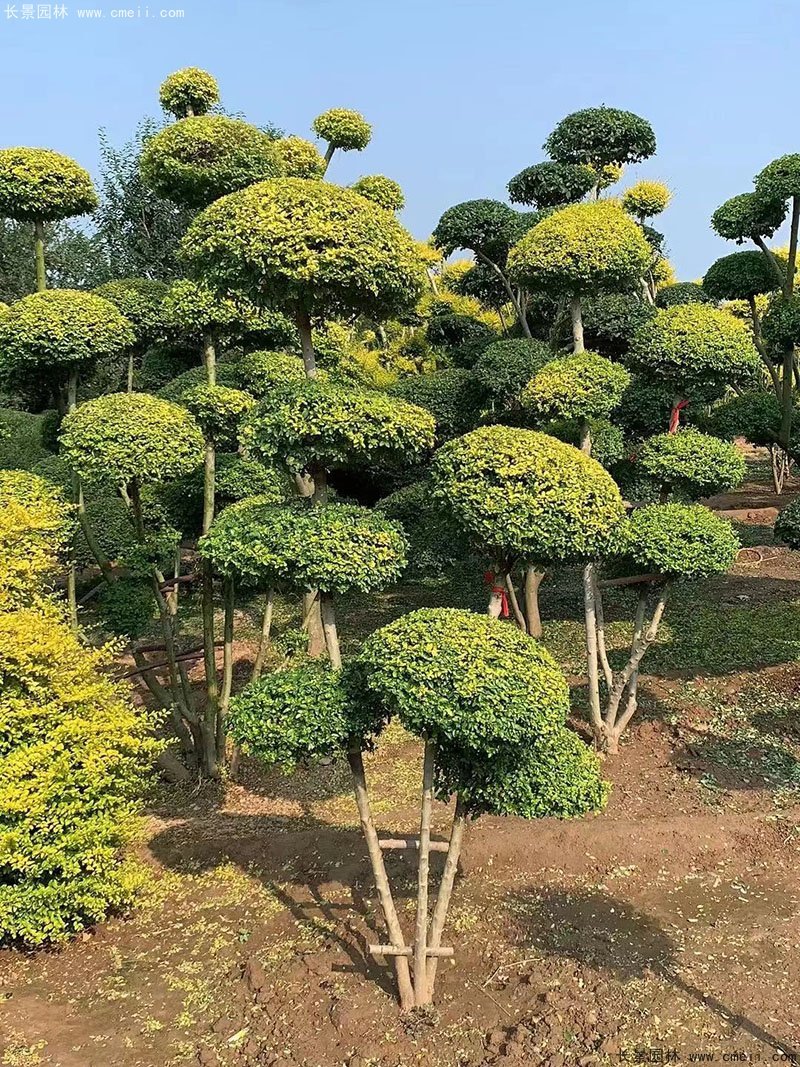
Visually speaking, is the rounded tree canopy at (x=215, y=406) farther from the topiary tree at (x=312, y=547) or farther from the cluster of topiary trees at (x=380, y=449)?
the topiary tree at (x=312, y=547)

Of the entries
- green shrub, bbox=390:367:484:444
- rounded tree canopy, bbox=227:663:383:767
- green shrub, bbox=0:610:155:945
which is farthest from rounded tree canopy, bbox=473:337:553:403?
green shrub, bbox=0:610:155:945

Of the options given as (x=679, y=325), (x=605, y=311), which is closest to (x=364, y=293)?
(x=679, y=325)

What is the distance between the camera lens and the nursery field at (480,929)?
4457mm

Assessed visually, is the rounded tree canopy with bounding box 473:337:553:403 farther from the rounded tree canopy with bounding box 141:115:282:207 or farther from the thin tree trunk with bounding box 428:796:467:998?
the thin tree trunk with bounding box 428:796:467:998

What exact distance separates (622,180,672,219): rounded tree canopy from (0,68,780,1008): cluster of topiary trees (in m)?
2.64

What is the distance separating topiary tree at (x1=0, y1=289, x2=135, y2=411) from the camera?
23.3 ft

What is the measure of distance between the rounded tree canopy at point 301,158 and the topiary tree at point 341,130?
81 centimetres

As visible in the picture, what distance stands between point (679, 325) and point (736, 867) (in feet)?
15.3

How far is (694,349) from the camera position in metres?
7.26

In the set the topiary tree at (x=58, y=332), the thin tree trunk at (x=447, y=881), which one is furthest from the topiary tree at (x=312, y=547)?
the topiary tree at (x=58, y=332)

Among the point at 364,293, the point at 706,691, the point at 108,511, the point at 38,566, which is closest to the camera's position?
the point at 364,293

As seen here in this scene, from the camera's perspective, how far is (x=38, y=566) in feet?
19.7

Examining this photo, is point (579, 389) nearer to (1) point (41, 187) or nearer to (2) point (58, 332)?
(2) point (58, 332)

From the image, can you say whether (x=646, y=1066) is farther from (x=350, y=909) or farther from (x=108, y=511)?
(x=108, y=511)
